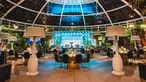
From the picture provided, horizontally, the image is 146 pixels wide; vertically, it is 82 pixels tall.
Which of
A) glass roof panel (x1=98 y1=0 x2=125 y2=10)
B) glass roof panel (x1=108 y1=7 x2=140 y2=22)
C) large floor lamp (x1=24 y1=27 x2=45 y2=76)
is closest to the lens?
large floor lamp (x1=24 y1=27 x2=45 y2=76)

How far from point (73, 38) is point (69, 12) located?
3.48 meters

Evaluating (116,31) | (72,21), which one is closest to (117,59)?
(116,31)

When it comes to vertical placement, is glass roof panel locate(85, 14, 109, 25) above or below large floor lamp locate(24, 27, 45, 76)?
above

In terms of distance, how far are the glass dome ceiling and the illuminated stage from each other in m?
2.13

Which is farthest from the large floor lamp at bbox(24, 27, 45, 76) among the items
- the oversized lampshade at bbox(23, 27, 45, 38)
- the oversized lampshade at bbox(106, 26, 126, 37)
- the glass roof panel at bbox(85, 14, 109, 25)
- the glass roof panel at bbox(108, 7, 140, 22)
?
the glass roof panel at bbox(85, 14, 109, 25)

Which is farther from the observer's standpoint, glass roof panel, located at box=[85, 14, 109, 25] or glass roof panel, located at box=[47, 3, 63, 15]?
glass roof panel, located at box=[85, 14, 109, 25]

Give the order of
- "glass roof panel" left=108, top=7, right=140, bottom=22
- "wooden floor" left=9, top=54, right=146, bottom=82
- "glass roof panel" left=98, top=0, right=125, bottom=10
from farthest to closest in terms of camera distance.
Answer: "glass roof panel" left=108, top=7, right=140, bottom=22 < "glass roof panel" left=98, top=0, right=125, bottom=10 < "wooden floor" left=9, top=54, right=146, bottom=82

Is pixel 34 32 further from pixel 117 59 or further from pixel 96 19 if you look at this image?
pixel 96 19

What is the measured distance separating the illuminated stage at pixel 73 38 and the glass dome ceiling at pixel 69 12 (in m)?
2.13

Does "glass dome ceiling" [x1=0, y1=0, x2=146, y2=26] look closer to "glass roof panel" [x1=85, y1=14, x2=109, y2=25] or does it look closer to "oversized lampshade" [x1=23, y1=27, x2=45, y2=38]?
"glass roof panel" [x1=85, y1=14, x2=109, y2=25]

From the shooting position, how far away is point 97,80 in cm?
522

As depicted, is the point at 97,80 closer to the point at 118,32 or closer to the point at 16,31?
the point at 118,32

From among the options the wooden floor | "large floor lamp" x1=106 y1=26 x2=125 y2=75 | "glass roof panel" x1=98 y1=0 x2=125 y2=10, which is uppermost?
"glass roof panel" x1=98 y1=0 x2=125 y2=10

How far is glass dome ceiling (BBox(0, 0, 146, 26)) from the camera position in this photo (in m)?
15.7
